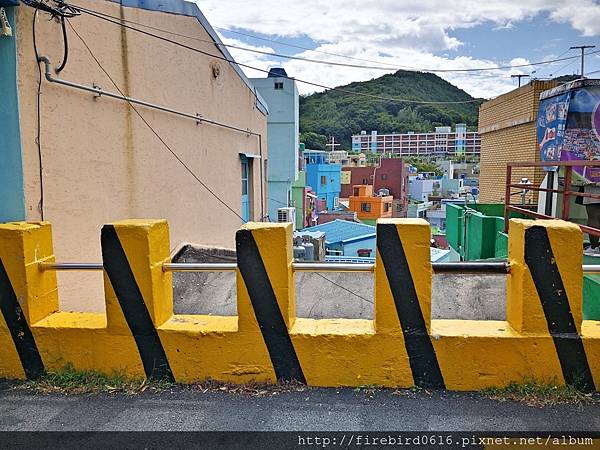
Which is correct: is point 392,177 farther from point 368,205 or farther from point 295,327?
point 295,327

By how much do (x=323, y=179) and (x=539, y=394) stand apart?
48990 millimetres

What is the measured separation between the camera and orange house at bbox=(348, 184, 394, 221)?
4638 cm

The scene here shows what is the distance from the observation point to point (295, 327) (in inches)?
129

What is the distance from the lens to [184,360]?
3277mm

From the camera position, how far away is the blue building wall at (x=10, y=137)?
4875mm

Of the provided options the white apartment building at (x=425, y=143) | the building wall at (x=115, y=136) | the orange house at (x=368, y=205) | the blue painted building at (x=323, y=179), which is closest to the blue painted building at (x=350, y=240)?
the building wall at (x=115, y=136)

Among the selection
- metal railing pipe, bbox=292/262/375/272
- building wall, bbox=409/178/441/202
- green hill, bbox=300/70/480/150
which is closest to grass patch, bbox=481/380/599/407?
metal railing pipe, bbox=292/262/375/272

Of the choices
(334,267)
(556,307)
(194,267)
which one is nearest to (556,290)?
(556,307)

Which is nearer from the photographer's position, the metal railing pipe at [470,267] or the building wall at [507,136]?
the metal railing pipe at [470,267]

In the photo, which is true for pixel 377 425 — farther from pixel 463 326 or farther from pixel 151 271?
pixel 151 271

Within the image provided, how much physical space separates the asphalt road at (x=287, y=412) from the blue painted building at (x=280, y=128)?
22438 mm

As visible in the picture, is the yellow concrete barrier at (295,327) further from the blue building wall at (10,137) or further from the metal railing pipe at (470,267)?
the blue building wall at (10,137)

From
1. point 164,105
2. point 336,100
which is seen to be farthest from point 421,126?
point 164,105

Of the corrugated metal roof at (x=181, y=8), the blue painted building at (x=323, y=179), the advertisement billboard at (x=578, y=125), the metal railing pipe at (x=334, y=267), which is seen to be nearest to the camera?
the metal railing pipe at (x=334, y=267)
